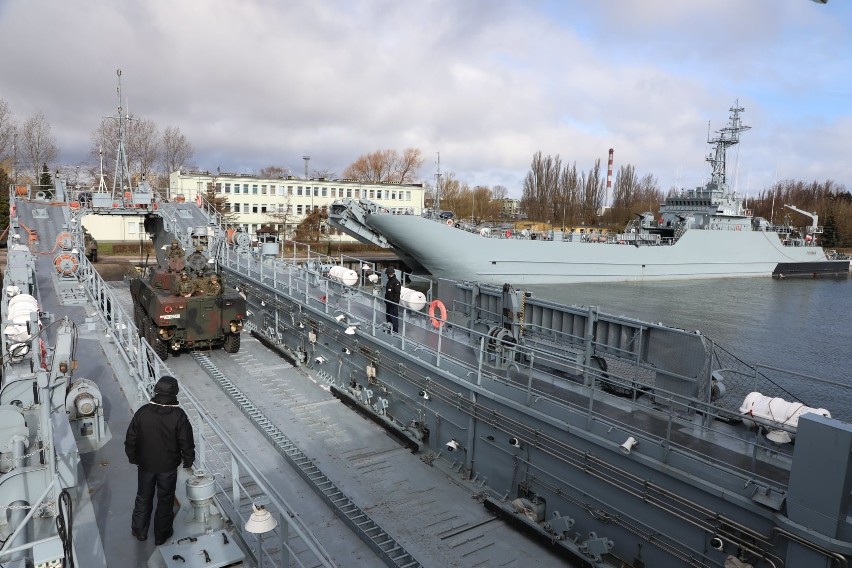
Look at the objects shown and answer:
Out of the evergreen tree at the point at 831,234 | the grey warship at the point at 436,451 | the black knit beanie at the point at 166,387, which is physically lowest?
the grey warship at the point at 436,451

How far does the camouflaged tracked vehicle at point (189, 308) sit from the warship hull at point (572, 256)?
16.9 m

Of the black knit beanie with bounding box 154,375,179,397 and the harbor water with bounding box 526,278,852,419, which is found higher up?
the black knit beanie with bounding box 154,375,179,397

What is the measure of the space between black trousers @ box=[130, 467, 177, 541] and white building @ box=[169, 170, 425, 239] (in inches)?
1552

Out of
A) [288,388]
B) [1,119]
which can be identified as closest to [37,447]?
[288,388]

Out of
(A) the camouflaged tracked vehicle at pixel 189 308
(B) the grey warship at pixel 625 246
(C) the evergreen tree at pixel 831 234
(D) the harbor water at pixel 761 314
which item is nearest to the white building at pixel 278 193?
(B) the grey warship at pixel 625 246

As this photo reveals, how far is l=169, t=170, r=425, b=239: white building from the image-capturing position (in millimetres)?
44125

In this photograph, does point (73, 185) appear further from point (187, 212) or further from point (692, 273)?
point (692, 273)

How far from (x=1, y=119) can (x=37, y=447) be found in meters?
40.8

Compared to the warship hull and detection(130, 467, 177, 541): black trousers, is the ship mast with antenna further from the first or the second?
detection(130, 467, 177, 541): black trousers

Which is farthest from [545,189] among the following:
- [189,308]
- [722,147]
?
[189,308]

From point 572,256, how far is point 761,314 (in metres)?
11.0

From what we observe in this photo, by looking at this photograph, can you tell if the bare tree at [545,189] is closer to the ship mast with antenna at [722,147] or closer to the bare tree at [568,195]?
the bare tree at [568,195]

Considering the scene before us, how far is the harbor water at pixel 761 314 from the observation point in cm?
1772

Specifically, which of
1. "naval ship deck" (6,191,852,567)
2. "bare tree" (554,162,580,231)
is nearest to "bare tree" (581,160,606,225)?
"bare tree" (554,162,580,231)
